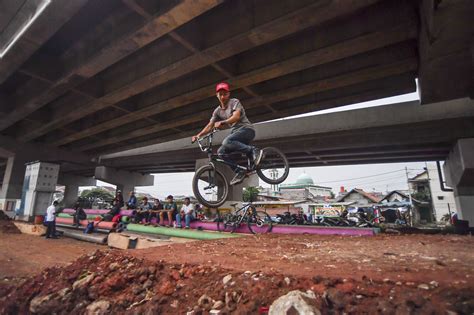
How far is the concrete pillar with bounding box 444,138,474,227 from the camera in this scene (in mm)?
13953

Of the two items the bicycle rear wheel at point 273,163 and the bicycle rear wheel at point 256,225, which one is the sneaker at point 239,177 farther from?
the bicycle rear wheel at point 256,225

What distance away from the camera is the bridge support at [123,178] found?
30.0 metres

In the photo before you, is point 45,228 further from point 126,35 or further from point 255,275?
point 255,275

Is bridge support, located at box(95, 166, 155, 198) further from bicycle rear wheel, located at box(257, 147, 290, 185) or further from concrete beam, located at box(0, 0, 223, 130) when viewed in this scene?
bicycle rear wheel, located at box(257, 147, 290, 185)

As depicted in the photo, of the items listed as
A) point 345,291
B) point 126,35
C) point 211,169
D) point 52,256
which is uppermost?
point 126,35

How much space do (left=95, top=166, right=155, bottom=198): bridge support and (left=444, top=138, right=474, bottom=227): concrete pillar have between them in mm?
32150

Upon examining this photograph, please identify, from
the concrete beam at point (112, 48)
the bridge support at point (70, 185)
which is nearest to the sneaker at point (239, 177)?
the concrete beam at point (112, 48)

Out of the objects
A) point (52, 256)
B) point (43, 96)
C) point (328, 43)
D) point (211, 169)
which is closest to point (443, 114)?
point (328, 43)

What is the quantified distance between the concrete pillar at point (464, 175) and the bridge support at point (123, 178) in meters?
32.2

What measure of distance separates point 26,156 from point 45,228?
10191mm

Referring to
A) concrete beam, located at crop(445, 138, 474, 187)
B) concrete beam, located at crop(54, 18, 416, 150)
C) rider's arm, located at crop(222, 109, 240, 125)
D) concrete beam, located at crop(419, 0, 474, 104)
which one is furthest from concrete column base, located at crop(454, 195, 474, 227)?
rider's arm, located at crop(222, 109, 240, 125)

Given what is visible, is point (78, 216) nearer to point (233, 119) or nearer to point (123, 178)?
point (233, 119)

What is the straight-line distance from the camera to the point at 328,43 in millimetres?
8219

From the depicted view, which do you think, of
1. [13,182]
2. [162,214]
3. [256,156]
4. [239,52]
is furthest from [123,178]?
[256,156]
